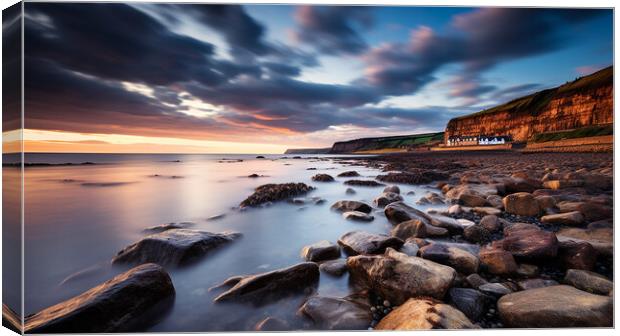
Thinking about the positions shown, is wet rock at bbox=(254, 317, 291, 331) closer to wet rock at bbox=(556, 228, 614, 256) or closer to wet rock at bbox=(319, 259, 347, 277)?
wet rock at bbox=(319, 259, 347, 277)

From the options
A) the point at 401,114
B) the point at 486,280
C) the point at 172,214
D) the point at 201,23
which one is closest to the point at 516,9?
the point at 401,114

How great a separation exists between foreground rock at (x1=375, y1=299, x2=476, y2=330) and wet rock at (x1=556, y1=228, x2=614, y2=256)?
1.66m

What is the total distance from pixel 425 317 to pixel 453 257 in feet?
2.54

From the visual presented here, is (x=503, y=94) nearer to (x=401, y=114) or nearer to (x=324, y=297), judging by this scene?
(x=401, y=114)

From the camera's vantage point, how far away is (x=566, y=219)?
117 inches

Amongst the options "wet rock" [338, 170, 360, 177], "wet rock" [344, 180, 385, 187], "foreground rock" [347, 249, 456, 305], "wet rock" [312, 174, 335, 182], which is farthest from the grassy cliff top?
"wet rock" [338, 170, 360, 177]

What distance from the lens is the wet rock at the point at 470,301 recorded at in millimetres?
1757

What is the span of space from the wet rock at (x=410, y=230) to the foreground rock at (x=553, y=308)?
1.10 metres

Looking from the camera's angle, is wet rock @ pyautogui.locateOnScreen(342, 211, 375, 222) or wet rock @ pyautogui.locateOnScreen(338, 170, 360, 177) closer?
wet rock @ pyautogui.locateOnScreen(342, 211, 375, 222)

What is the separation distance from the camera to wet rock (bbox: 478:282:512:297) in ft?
6.18

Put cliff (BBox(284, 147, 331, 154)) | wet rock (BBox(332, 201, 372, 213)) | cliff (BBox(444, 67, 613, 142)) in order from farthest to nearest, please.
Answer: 1. cliff (BBox(284, 147, 331, 154))
2. wet rock (BBox(332, 201, 372, 213))
3. cliff (BBox(444, 67, 613, 142))

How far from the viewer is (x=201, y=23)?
2.60 m

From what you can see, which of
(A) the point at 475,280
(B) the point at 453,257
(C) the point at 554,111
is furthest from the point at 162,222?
(C) the point at 554,111

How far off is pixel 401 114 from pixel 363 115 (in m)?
0.51
